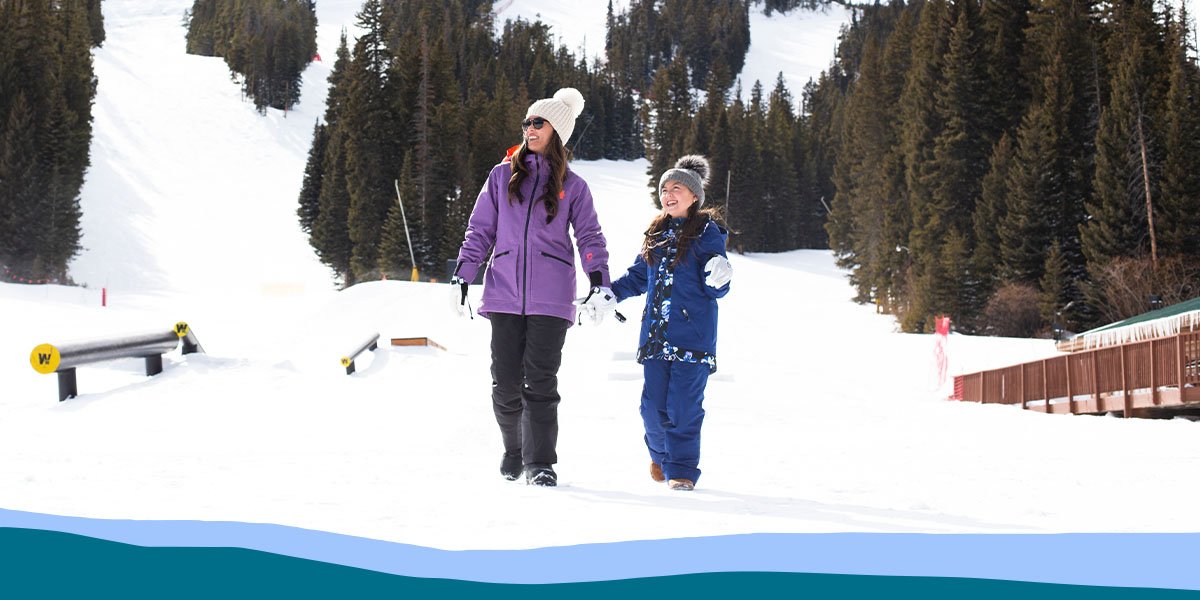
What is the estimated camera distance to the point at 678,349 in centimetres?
518

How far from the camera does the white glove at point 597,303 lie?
5133 mm

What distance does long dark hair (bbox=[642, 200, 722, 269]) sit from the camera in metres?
5.33

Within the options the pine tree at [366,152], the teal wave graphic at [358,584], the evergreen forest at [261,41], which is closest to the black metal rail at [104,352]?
the teal wave graphic at [358,584]

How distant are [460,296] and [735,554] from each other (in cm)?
275

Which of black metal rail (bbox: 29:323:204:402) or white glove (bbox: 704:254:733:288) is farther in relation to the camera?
black metal rail (bbox: 29:323:204:402)

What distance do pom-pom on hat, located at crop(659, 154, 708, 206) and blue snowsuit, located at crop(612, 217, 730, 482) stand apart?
0.27 m

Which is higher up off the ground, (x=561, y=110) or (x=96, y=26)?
(x=96, y=26)

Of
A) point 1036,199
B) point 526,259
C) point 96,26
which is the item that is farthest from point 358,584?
point 96,26

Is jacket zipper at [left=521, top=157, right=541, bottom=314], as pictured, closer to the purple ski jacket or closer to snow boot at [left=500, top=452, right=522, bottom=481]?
the purple ski jacket

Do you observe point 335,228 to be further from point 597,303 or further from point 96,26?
point 96,26

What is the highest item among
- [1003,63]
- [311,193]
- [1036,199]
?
[1003,63]

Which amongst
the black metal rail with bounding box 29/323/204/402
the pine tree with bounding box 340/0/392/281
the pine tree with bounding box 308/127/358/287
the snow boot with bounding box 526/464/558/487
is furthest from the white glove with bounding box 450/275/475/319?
the pine tree with bounding box 308/127/358/287

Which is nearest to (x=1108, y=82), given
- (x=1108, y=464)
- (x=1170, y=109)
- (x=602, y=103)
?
(x=1170, y=109)

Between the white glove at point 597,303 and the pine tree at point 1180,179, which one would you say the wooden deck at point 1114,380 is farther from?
the pine tree at point 1180,179
